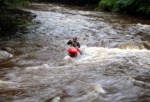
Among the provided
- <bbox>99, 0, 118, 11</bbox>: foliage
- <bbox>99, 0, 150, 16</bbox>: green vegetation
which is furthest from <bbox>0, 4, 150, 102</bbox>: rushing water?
<bbox>99, 0, 118, 11</bbox>: foliage

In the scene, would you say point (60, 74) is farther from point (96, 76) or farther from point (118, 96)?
point (118, 96)

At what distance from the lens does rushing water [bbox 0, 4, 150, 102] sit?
6539mm

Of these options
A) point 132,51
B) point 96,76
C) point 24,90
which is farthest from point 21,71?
point 132,51

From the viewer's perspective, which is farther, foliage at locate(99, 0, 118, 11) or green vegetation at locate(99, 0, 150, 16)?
foliage at locate(99, 0, 118, 11)

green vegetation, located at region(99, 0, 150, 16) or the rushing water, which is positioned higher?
green vegetation, located at region(99, 0, 150, 16)

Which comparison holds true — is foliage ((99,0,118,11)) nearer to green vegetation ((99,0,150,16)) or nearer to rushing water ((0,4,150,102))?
green vegetation ((99,0,150,16))

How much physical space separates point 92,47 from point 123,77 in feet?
13.9

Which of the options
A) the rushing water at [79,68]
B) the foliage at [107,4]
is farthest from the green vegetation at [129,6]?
the rushing water at [79,68]

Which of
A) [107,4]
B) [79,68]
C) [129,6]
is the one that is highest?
[107,4]

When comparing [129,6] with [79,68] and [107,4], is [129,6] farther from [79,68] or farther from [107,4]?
[79,68]

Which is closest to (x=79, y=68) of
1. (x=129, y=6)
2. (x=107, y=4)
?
(x=129, y=6)

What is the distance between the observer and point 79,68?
28.5 feet

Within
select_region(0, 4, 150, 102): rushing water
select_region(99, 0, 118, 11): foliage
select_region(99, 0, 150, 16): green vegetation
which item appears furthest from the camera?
select_region(99, 0, 118, 11): foliage

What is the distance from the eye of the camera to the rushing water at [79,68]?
6.54 metres
